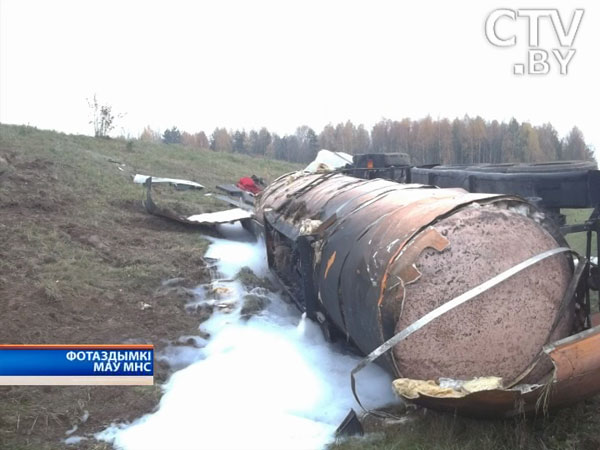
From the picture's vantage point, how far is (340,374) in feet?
13.1

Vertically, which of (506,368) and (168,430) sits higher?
(506,368)

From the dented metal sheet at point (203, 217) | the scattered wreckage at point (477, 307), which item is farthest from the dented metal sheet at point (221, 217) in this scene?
the scattered wreckage at point (477, 307)

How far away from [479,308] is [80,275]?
4562 mm

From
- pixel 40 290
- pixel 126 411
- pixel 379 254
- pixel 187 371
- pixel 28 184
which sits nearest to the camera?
pixel 379 254

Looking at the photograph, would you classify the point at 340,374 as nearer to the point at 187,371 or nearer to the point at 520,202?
the point at 187,371

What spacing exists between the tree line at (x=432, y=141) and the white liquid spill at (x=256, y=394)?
1051cm

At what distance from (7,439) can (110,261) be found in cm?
366

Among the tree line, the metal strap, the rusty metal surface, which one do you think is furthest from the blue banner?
the tree line

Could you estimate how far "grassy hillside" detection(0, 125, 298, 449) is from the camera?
3.68 m

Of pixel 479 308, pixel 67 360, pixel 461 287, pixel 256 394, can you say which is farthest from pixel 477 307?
pixel 67 360

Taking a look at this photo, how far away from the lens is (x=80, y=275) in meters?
6.00

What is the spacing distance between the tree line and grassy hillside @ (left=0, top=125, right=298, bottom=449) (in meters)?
8.28

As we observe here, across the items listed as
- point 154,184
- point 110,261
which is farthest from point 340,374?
point 154,184

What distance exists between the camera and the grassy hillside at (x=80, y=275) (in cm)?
368
